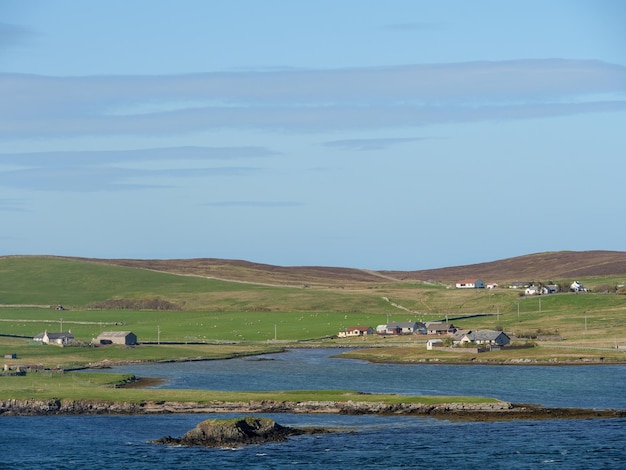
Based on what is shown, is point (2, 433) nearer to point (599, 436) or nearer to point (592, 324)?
point (599, 436)

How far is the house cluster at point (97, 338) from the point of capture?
554 feet

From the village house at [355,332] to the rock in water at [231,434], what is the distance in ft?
333

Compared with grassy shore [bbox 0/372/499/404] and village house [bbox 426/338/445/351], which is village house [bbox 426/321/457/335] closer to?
village house [bbox 426/338/445/351]

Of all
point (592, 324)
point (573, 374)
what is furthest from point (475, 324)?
point (573, 374)

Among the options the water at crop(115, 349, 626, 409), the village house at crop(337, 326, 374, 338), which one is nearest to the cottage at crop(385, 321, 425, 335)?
the village house at crop(337, 326, 374, 338)

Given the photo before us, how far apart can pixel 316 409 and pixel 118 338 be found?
77.6 meters

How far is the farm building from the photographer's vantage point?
171 meters

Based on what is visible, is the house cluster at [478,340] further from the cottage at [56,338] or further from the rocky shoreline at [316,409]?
the rocky shoreline at [316,409]

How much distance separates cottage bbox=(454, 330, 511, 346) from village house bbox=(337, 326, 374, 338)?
2618 cm

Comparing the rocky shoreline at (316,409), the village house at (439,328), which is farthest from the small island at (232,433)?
Answer: the village house at (439,328)

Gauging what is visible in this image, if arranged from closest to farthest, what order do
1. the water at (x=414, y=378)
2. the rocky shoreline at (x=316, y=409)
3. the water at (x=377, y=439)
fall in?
the water at (x=377, y=439)
the rocky shoreline at (x=316, y=409)
the water at (x=414, y=378)

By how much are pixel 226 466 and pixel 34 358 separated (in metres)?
77.5

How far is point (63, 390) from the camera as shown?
4355 inches

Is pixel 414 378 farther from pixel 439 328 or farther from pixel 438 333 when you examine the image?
pixel 439 328
